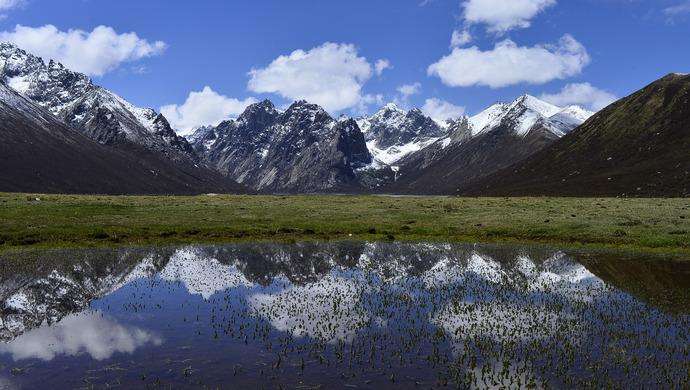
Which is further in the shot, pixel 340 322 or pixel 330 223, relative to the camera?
pixel 330 223

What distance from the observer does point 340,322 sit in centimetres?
2659

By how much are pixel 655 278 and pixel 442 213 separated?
43.1m

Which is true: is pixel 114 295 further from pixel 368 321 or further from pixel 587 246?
pixel 587 246

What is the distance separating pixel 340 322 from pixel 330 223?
4451 cm

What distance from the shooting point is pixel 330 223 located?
2795 inches

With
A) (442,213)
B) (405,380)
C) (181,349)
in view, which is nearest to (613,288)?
(405,380)

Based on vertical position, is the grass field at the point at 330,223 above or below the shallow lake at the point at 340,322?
above

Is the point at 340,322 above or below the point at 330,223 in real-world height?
below

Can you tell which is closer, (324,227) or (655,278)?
(655,278)

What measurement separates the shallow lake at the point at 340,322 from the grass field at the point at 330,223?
10.8 metres

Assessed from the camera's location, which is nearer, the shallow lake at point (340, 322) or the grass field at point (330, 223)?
the shallow lake at point (340, 322)

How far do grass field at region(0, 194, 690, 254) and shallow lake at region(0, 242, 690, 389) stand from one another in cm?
1082

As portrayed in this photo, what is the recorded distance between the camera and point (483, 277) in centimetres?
3912

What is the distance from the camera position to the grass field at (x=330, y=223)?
182 ft
